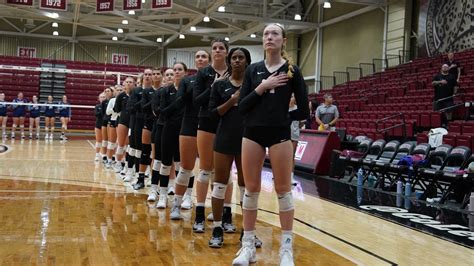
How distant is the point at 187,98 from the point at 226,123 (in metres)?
0.95

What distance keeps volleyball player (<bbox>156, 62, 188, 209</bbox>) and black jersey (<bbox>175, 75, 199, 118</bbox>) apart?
0.35m

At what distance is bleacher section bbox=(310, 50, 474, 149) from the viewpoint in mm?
12758

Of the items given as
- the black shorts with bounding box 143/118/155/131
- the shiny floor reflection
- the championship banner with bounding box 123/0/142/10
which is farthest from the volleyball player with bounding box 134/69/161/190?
the championship banner with bounding box 123/0/142/10

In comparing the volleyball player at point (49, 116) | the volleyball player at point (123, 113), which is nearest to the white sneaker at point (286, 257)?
the volleyball player at point (123, 113)

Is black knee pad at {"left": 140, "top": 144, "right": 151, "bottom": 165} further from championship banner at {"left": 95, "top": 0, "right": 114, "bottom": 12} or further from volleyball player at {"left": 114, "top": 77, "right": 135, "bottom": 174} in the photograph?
championship banner at {"left": 95, "top": 0, "right": 114, "bottom": 12}

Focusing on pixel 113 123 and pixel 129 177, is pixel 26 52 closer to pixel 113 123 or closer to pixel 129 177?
pixel 113 123

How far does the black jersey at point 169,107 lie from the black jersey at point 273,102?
6.18 feet

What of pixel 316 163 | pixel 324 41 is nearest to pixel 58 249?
pixel 316 163

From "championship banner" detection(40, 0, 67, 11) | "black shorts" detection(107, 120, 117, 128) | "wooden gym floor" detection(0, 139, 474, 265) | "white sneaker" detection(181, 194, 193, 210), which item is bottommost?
"wooden gym floor" detection(0, 139, 474, 265)

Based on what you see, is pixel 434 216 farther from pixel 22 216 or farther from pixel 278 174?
pixel 22 216

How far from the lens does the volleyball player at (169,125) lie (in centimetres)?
548

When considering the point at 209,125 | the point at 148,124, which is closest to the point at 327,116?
the point at 148,124

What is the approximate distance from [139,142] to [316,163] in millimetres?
4266

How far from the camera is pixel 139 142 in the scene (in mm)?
7680
